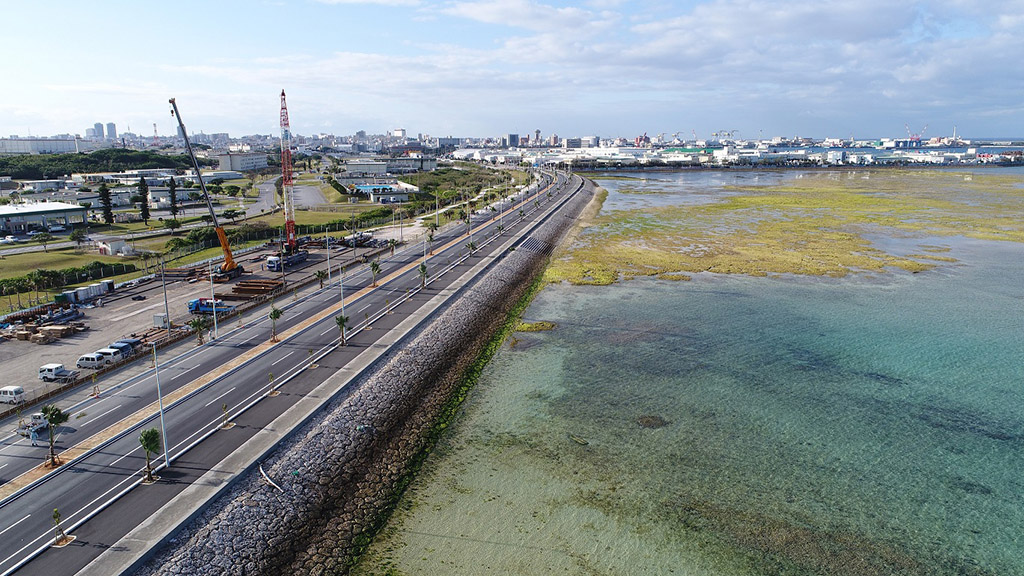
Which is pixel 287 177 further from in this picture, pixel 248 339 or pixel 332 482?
pixel 332 482

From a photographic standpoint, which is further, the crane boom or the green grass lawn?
the crane boom

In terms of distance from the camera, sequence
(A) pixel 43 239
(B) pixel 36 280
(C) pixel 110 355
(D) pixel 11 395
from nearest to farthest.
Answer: (D) pixel 11 395 → (C) pixel 110 355 → (B) pixel 36 280 → (A) pixel 43 239

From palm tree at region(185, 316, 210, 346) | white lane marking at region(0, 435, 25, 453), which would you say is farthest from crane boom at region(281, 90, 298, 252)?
white lane marking at region(0, 435, 25, 453)

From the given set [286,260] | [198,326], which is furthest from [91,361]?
[286,260]

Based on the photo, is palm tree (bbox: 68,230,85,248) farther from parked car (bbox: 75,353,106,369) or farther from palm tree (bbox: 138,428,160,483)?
palm tree (bbox: 138,428,160,483)

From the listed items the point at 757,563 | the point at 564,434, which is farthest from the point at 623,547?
the point at 564,434

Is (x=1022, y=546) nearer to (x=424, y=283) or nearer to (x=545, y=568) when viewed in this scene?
(x=545, y=568)
